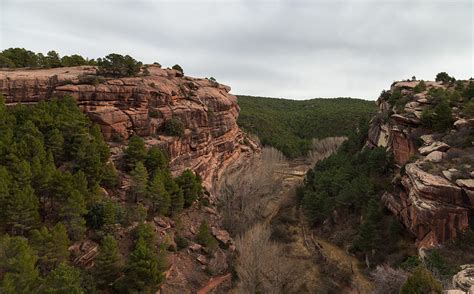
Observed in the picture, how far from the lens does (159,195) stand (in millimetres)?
32750

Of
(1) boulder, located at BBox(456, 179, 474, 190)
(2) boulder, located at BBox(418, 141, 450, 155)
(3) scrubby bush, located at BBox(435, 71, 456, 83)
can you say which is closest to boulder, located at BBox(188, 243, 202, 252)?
(1) boulder, located at BBox(456, 179, 474, 190)

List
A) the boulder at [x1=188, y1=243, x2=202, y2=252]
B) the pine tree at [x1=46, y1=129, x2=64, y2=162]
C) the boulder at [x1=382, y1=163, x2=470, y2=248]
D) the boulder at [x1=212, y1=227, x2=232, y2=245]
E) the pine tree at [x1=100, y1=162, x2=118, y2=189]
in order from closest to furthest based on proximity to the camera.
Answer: the boulder at [x1=382, y1=163, x2=470, y2=248] < the pine tree at [x1=46, y1=129, x2=64, y2=162] < the pine tree at [x1=100, y1=162, x2=118, y2=189] < the boulder at [x1=188, y1=243, x2=202, y2=252] < the boulder at [x1=212, y1=227, x2=232, y2=245]

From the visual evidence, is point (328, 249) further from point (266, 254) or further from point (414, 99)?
point (414, 99)

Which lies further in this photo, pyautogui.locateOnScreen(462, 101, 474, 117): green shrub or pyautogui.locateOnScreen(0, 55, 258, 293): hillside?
pyautogui.locateOnScreen(462, 101, 474, 117): green shrub

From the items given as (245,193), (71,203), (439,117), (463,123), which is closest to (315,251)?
(245,193)

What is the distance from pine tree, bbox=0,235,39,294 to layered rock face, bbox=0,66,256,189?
19.9 m

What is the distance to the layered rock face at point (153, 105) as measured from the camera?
3791 centimetres

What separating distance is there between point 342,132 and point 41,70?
80789 millimetres

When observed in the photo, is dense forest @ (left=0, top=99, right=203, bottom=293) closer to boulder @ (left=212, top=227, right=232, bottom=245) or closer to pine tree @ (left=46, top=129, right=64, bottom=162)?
pine tree @ (left=46, top=129, right=64, bottom=162)

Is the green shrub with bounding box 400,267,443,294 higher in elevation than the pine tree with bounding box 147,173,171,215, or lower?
higher

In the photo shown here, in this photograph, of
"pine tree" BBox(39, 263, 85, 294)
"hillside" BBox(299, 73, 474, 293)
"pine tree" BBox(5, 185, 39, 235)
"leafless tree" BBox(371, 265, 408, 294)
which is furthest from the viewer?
"hillside" BBox(299, 73, 474, 293)

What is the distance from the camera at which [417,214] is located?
30141 millimetres

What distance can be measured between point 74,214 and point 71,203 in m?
0.90

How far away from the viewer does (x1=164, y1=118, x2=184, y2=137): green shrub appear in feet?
145
